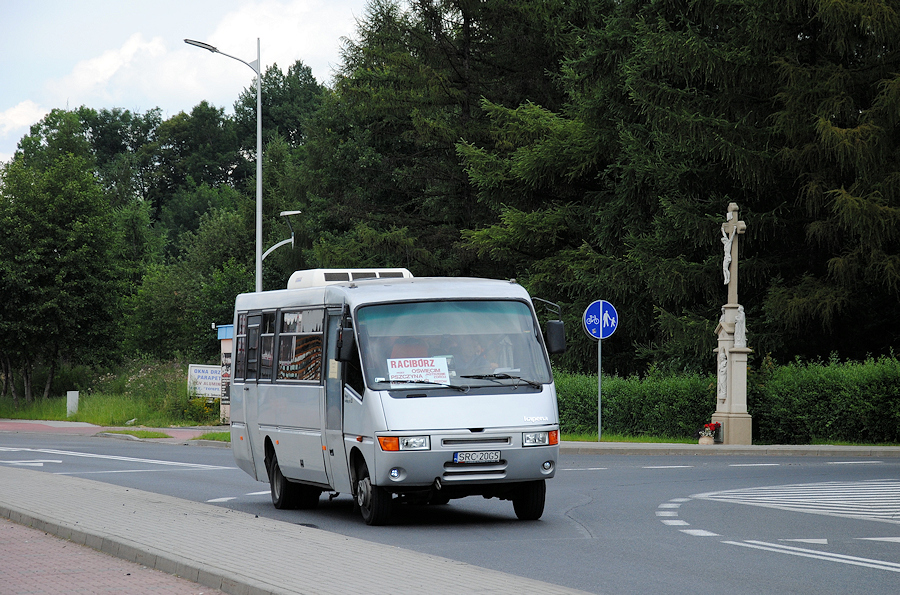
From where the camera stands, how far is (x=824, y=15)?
31500 millimetres

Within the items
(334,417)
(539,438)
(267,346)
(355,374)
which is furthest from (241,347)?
(539,438)

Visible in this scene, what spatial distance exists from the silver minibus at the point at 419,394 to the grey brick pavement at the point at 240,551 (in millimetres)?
1257

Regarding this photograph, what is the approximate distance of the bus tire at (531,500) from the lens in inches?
523

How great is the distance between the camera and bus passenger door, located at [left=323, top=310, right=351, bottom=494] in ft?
44.1

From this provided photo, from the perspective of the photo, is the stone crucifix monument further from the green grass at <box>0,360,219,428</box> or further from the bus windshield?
the green grass at <box>0,360,219,428</box>

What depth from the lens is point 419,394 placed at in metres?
12.7

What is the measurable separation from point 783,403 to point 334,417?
17.6m

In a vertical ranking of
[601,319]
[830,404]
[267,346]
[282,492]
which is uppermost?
[601,319]

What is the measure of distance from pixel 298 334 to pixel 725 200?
23.1m

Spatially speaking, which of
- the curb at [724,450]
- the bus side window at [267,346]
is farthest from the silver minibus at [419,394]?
the curb at [724,450]

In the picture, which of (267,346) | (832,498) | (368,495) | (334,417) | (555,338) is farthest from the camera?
(267,346)

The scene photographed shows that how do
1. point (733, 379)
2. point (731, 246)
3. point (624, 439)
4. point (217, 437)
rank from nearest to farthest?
point (733, 379) < point (731, 246) < point (624, 439) < point (217, 437)

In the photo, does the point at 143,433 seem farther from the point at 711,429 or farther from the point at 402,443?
the point at 402,443

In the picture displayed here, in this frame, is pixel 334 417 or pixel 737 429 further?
pixel 737 429
